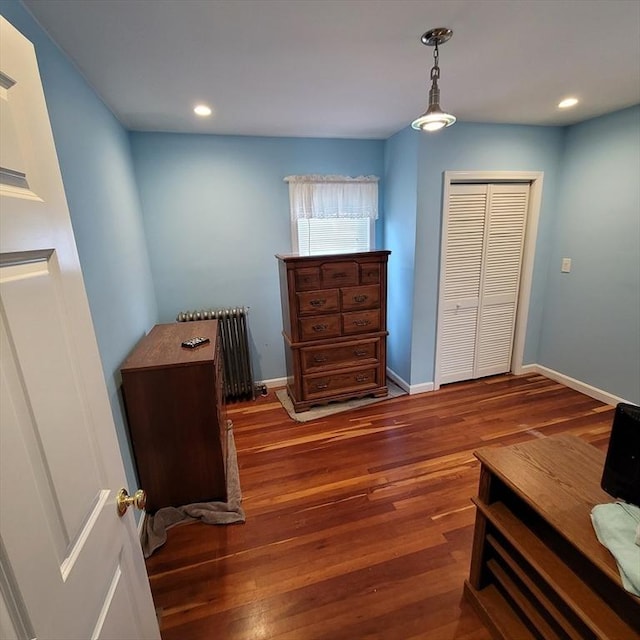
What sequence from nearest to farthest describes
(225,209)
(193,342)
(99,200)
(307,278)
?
(99,200) → (193,342) → (307,278) → (225,209)

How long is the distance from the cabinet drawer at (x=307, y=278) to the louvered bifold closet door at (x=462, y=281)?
4.14 feet

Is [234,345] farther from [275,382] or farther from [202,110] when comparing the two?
[202,110]

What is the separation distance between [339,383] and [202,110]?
8.11 feet

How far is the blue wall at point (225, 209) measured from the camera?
9.44 ft

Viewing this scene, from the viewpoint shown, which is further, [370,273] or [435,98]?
[370,273]

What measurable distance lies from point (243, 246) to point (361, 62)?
6.12ft

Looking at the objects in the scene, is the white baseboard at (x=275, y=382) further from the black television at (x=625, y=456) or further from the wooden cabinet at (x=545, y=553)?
the black television at (x=625, y=456)

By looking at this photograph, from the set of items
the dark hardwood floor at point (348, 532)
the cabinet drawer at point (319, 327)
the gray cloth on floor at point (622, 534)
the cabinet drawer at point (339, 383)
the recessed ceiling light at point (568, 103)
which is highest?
the recessed ceiling light at point (568, 103)

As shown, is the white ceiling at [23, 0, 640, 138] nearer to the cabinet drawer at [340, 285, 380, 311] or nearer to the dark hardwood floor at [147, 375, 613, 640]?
the cabinet drawer at [340, 285, 380, 311]

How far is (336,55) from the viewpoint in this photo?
1.66m

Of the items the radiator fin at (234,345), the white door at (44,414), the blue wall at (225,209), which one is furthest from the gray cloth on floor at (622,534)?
the blue wall at (225,209)

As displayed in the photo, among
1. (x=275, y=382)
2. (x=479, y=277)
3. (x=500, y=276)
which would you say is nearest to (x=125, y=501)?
(x=275, y=382)

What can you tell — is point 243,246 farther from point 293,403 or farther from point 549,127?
point 549,127

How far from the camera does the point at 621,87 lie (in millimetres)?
2209
